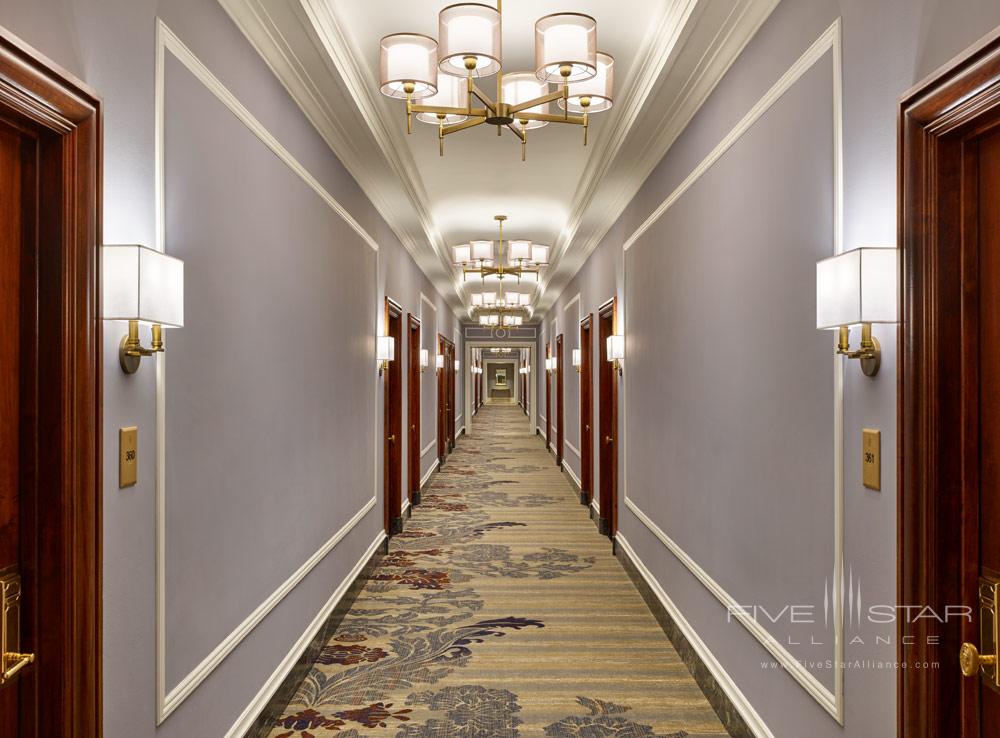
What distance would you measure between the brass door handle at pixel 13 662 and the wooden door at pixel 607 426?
472 centimetres

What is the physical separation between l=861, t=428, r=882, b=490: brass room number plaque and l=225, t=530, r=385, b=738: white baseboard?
7.41ft

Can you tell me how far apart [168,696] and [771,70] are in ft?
9.26

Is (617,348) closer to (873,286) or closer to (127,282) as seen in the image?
(873,286)

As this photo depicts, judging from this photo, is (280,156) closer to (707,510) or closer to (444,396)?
(707,510)

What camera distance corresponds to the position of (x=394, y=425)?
6.43 metres

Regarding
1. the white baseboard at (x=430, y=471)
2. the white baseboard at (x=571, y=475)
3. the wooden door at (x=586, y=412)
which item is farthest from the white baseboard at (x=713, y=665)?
the white baseboard at (x=430, y=471)

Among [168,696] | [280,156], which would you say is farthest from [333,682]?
[280,156]

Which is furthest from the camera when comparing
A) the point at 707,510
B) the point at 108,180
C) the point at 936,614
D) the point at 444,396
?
the point at 444,396

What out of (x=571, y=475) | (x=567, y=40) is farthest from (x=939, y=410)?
(x=571, y=475)

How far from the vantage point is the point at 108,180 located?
1.65 m

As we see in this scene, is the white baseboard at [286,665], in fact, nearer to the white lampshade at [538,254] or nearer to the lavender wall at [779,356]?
the lavender wall at [779,356]

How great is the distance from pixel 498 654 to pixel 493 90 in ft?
10.0

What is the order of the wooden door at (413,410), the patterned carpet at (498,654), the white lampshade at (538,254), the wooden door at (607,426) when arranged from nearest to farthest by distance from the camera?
the patterned carpet at (498,654)
the wooden door at (607,426)
the white lampshade at (538,254)
the wooden door at (413,410)

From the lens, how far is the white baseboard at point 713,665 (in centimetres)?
250
